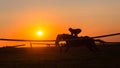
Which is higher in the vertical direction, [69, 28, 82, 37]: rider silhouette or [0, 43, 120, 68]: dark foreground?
[69, 28, 82, 37]: rider silhouette

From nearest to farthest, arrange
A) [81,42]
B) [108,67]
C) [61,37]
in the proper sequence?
[108,67] < [81,42] < [61,37]

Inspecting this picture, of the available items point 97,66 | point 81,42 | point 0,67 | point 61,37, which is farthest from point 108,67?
point 61,37

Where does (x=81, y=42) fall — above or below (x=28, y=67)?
above

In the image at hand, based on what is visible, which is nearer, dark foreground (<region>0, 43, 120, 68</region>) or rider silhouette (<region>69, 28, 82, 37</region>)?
dark foreground (<region>0, 43, 120, 68</region>)

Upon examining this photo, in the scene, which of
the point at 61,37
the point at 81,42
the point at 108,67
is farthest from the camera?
the point at 61,37

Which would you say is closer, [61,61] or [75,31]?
[61,61]

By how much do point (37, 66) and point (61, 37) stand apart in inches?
461

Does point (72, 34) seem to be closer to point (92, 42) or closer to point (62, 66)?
point (92, 42)

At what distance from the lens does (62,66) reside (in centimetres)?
1608

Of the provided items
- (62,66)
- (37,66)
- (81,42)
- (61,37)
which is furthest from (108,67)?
(61,37)

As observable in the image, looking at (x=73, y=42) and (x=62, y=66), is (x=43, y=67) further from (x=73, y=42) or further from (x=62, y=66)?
(x=73, y=42)

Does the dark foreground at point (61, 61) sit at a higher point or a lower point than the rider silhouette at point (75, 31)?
lower

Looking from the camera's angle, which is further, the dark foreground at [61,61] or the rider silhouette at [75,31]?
the rider silhouette at [75,31]

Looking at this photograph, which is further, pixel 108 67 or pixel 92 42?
pixel 92 42
